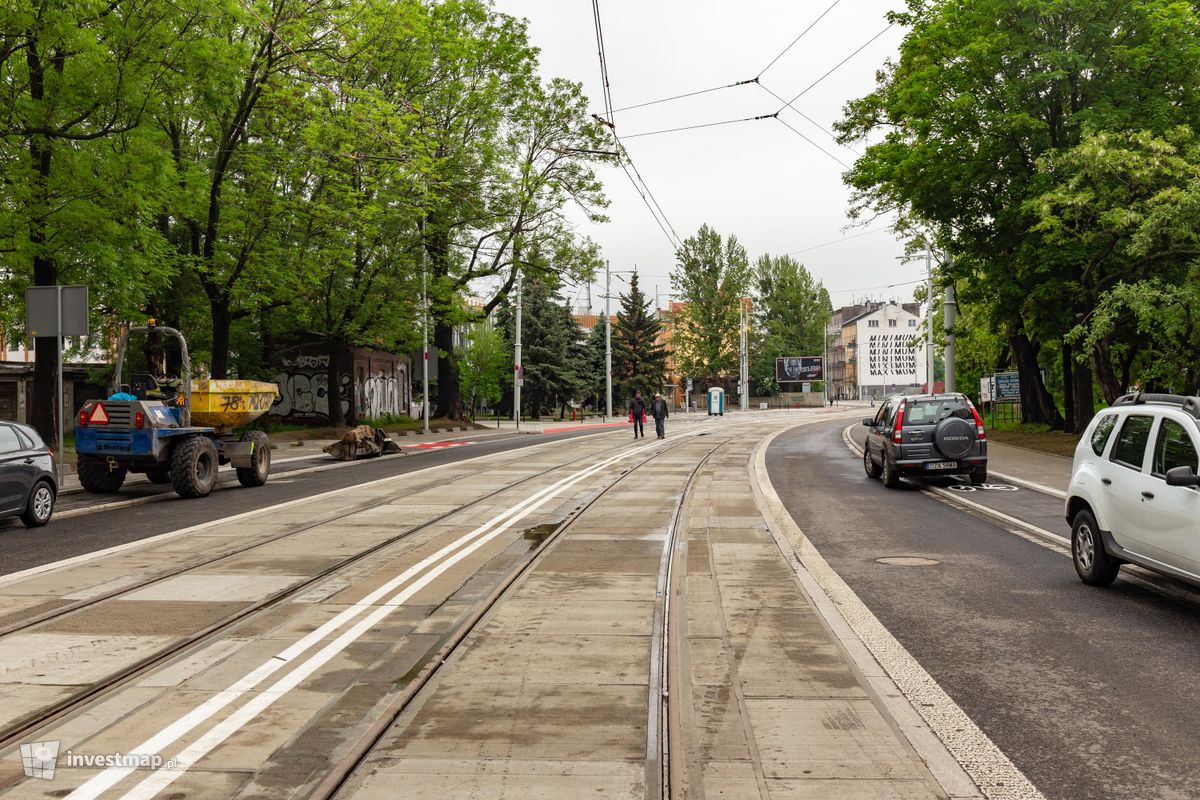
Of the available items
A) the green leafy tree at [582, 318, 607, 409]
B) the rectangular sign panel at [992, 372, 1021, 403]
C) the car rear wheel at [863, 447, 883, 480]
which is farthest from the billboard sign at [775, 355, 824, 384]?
the car rear wheel at [863, 447, 883, 480]

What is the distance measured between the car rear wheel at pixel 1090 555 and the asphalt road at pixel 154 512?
390 inches

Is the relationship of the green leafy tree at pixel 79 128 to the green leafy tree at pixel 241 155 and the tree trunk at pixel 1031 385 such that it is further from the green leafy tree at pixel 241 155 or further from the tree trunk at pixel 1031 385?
the tree trunk at pixel 1031 385

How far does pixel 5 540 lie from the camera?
11.8 m

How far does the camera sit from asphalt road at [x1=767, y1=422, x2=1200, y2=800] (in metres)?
4.47

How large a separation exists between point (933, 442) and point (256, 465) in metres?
12.4

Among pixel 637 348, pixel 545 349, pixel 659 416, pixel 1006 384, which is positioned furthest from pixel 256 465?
pixel 637 348

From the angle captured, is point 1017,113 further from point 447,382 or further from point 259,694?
point 447,382

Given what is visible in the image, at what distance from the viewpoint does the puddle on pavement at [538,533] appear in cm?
1109

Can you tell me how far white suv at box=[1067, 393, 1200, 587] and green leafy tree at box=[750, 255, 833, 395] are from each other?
331ft

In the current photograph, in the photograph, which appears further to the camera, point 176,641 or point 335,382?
point 335,382

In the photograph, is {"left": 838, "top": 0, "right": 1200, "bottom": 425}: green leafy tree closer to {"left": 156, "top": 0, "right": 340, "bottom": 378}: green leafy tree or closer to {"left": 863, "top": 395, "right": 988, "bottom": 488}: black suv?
{"left": 863, "top": 395, "right": 988, "bottom": 488}: black suv

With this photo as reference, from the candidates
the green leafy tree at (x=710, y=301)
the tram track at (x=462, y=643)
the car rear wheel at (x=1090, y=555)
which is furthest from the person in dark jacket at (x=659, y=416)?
the green leafy tree at (x=710, y=301)

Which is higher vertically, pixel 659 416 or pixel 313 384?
pixel 313 384

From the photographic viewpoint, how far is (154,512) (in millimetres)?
14586
